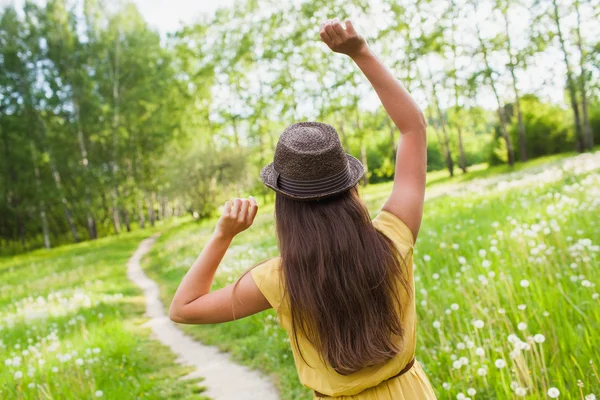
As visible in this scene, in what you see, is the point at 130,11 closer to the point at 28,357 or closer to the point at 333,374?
the point at 28,357

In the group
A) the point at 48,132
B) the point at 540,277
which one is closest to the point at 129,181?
the point at 48,132

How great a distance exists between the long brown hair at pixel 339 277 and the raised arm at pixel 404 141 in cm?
18

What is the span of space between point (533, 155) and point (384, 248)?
35980 millimetres

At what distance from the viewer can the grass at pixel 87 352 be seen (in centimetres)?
520

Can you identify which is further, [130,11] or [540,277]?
[130,11]

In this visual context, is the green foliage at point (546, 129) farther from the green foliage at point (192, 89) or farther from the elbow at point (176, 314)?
the elbow at point (176, 314)

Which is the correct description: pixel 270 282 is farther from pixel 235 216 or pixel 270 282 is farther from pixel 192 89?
pixel 192 89

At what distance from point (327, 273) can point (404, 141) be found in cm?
67

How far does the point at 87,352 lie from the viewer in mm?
5676

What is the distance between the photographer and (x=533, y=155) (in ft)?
112

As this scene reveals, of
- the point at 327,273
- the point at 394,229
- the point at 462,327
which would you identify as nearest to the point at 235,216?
the point at 327,273

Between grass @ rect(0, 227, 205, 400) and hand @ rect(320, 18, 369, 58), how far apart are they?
12.2ft

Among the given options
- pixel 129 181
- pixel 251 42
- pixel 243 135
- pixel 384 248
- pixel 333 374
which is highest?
pixel 251 42

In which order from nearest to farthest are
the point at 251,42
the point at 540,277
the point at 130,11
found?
the point at 540,277, the point at 251,42, the point at 130,11
